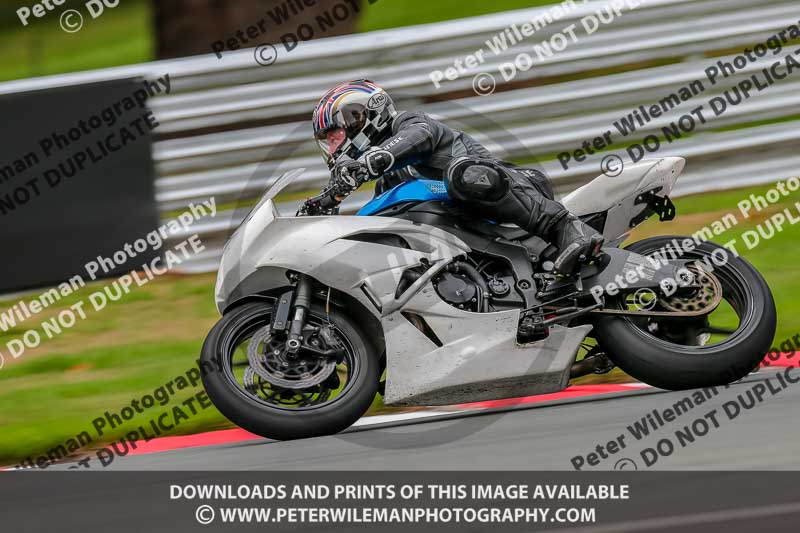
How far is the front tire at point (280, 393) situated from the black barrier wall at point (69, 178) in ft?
9.92

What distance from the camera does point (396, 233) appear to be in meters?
4.92

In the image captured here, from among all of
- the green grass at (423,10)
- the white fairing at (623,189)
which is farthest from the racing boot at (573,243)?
the green grass at (423,10)

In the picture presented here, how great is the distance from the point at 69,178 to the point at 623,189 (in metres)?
4.02

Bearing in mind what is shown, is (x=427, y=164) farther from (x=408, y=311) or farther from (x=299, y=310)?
(x=299, y=310)

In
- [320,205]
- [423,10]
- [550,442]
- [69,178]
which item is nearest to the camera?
[550,442]

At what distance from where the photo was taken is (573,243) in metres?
4.91

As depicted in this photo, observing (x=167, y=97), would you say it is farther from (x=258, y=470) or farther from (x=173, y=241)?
(x=258, y=470)

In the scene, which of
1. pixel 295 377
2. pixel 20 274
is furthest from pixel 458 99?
pixel 295 377

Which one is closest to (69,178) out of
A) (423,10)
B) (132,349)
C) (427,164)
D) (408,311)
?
(132,349)

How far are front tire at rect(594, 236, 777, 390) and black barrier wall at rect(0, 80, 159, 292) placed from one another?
3.87 m

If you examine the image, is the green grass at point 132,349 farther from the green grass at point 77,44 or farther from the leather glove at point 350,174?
the green grass at point 77,44
